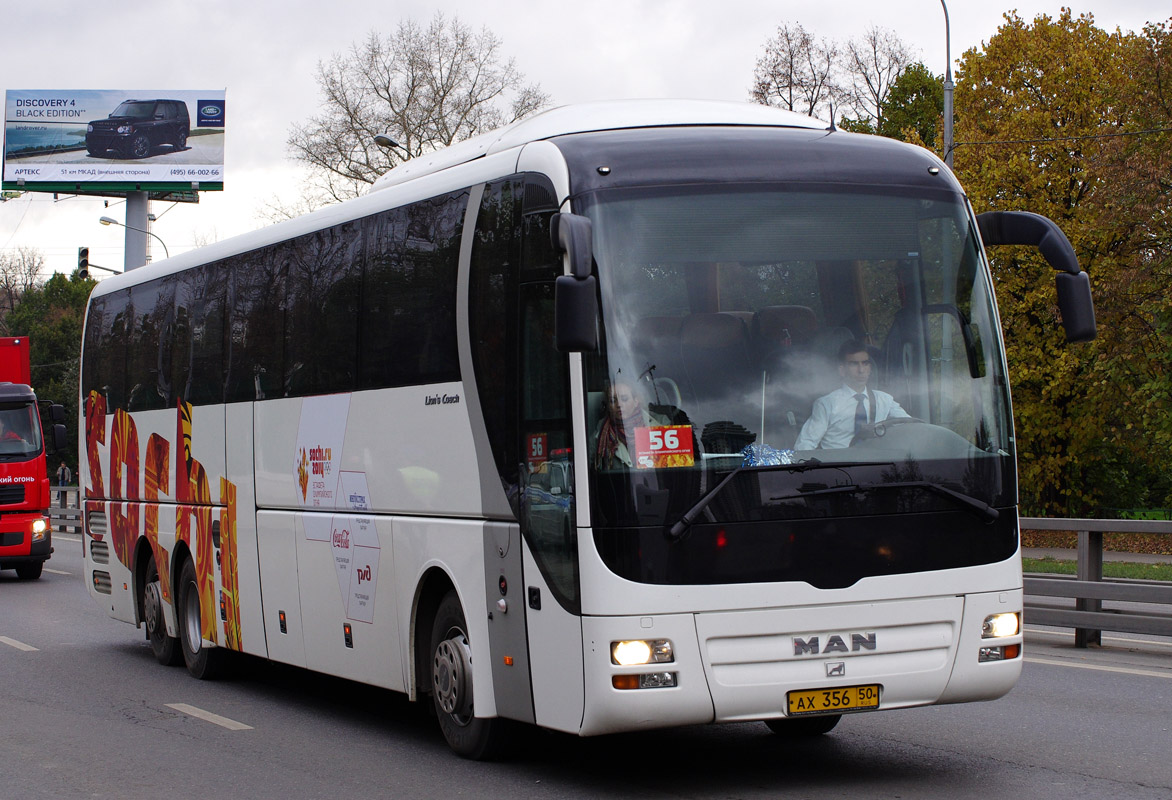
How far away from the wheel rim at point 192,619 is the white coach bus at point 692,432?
4236 millimetres

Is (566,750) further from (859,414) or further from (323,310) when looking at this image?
(323,310)

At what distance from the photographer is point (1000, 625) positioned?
749 centimetres

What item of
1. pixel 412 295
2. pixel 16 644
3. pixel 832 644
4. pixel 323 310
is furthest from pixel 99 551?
pixel 832 644

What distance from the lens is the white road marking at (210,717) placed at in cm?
1018

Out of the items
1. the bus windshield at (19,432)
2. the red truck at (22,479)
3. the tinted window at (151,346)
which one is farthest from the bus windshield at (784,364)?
the bus windshield at (19,432)

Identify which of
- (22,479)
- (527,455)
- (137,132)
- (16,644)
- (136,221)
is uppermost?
(137,132)

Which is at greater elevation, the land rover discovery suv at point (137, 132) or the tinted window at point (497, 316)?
the land rover discovery suv at point (137, 132)

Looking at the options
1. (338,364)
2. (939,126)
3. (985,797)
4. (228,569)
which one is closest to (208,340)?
(228,569)

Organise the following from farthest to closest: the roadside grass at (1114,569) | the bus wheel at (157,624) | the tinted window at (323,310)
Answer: the roadside grass at (1114,569) → the bus wheel at (157,624) → the tinted window at (323,310)

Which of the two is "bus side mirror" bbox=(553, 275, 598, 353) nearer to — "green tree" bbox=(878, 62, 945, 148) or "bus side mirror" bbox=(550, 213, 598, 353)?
"bus side mirror" bbox=(550, 213, 598, 353)

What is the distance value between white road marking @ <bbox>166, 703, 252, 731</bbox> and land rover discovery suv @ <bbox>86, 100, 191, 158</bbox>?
59.7 m

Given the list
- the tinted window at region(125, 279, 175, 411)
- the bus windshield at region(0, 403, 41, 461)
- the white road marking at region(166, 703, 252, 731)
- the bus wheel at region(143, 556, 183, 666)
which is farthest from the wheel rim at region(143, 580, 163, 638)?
the bus windshield at region(0, 403, 41, 461)

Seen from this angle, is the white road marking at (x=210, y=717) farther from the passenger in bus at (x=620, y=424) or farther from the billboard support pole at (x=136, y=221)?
the billboard support pole at (x=136, y=221)

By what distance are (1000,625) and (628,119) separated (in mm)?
3275
